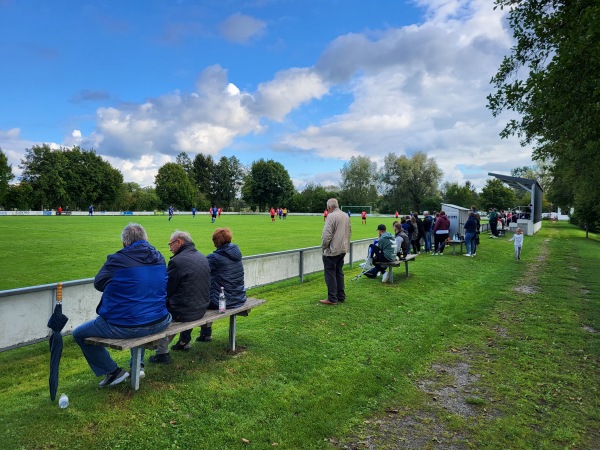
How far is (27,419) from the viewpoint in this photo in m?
3.63

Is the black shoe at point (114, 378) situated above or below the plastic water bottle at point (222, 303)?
below

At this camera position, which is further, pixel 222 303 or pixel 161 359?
pixel 222 303

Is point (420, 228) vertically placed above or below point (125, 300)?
above

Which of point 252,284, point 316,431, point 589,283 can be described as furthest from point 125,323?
point 589,283

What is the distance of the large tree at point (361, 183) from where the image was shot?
9638 centimetres

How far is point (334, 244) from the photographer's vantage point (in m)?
7.93

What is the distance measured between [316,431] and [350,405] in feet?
2.12

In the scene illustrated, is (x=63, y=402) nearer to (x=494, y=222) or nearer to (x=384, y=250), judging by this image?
(x=384, y=250)

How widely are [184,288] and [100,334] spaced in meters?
1.04

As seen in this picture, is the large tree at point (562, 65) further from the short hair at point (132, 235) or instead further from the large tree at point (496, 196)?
the large tree at point (496, 196)

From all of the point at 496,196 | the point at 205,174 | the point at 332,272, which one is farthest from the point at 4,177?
the point at 496,196

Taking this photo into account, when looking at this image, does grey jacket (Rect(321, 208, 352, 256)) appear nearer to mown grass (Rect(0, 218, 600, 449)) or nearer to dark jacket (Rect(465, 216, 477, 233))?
mown grass (Rect(0, 218, 600, 449))

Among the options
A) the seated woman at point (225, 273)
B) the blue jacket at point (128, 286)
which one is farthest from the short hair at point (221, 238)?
the blue jacket at point (128, 286)

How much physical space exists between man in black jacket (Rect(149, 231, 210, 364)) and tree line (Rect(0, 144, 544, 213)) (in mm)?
80757
